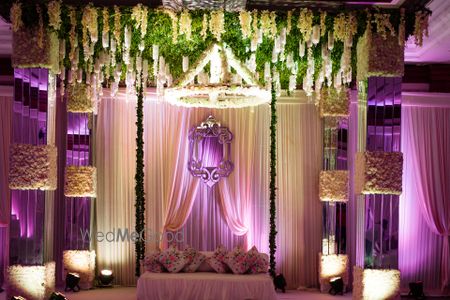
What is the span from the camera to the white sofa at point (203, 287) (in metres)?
9.23

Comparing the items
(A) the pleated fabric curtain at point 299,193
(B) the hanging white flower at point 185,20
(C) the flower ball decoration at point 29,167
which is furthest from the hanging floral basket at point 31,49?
(A) the pleated fabric curtain at point 299,193

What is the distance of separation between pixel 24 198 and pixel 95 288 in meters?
3.27

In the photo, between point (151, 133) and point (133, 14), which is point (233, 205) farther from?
point (133, 14)

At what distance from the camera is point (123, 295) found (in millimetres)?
10547

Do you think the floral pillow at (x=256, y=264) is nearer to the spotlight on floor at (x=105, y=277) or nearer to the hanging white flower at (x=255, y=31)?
the spotlight on floor at (x=105, y=277)

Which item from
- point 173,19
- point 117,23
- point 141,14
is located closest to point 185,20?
point 173,19

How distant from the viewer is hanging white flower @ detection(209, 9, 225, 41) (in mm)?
8273

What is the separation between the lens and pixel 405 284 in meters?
11.6

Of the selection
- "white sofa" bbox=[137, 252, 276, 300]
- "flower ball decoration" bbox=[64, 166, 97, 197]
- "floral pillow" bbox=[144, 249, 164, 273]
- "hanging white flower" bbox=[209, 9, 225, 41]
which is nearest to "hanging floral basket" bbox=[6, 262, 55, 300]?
"white sofa" bbox=[137, 252, 276, 300]

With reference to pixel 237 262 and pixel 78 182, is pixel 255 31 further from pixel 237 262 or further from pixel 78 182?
pixel 78 182

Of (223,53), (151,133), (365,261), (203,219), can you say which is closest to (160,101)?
(151,133)

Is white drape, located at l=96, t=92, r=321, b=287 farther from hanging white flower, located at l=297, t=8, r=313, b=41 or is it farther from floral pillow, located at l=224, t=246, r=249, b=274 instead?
hanging white flower, located at l=297, t=8, r=313, b=41

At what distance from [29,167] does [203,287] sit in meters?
2.89

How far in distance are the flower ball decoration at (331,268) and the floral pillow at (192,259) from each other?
246 centimetres
